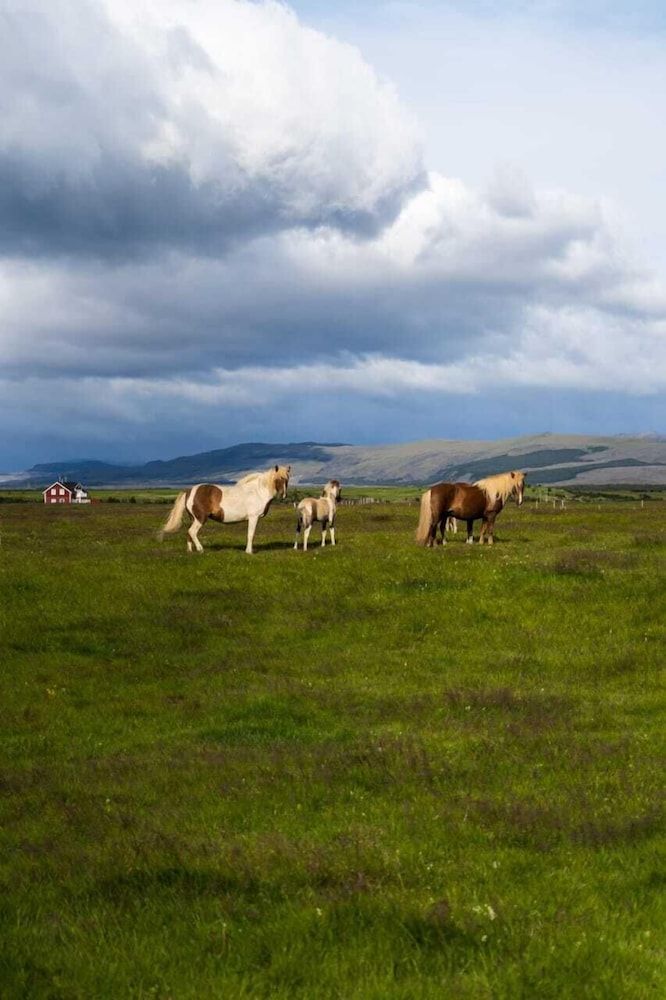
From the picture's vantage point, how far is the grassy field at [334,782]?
24.0 feet

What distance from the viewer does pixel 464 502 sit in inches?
1491

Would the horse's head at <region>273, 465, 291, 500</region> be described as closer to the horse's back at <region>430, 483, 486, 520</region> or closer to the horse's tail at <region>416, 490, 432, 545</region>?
the horse's tail at <region>416, 490, 432, 545</region>

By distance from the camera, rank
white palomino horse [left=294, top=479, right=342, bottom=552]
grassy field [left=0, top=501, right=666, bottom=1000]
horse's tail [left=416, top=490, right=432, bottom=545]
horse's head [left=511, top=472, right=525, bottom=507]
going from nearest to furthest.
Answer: grassy field [left=0, top=501, right=666, bottom=1000], horse's tail [left=416, top=490, right=432, bottom=545], white palomino horse [left=294, top=479, right=342, bottom=552], horse's head [left=511, top=472, right=525, bottom=507]

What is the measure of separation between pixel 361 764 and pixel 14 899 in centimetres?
616

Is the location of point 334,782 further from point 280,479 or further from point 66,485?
point 66,485

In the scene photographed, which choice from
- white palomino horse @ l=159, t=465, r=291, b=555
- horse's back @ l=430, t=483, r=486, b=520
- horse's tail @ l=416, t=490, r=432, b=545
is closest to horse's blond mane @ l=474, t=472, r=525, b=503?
horse's back @ l=430, t=483, r=486, b=520

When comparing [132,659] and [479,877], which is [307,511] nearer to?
[132,659]

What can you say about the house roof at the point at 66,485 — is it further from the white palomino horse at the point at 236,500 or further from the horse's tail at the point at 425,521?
the horse's tail at the point at 425,521

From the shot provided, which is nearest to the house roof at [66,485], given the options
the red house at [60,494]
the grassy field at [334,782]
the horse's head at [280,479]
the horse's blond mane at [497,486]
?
the red house at [60,494]

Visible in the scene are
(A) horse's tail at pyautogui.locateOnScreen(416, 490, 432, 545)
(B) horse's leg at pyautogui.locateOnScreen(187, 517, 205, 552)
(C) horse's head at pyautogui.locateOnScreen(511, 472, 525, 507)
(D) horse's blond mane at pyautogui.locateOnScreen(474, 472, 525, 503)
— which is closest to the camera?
(B) horse's leg at pyautogui.locateOnScreen(187, 517, 205, 552)

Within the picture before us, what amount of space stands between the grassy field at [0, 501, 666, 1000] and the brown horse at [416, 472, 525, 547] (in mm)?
7153

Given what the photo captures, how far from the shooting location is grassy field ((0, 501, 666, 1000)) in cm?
732

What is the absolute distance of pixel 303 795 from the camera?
12180 mm

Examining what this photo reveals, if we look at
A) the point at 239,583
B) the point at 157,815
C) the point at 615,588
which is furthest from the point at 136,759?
the point at 615,588
